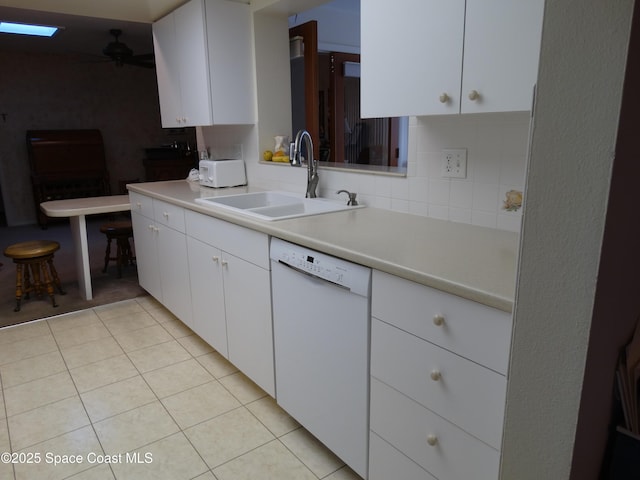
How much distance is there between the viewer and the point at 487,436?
113cm

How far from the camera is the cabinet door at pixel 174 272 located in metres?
2.80

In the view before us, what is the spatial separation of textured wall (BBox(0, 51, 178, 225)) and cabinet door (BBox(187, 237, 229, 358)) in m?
5.45

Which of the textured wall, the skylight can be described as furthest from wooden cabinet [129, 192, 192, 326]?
the textured wall

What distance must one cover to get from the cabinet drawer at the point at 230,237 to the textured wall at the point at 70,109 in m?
5.42

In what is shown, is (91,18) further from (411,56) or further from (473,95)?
(473,95)

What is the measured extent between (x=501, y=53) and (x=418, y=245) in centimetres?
61

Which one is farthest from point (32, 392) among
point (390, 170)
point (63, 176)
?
point (63, 176)

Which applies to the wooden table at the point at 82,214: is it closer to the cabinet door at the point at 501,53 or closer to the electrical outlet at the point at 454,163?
the electrical outlet at the point at 454,163

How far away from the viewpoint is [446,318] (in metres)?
1.18

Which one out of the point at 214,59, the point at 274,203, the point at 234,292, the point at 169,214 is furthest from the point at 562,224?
the point at 214,59

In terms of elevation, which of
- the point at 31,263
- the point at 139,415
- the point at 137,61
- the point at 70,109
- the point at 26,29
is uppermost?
the point at 26,29

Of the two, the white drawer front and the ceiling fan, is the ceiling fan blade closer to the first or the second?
the ceiling fan

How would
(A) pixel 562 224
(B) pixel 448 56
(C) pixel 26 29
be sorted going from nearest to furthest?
(A) pixel 562 224
(B) pixel 448 56
(C) pixel 26 29

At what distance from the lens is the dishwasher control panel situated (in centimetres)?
144
